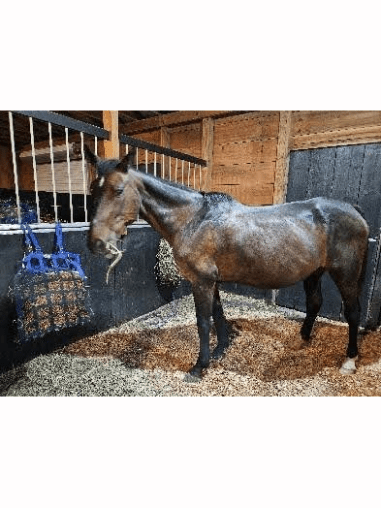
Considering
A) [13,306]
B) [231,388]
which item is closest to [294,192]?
[231,388]

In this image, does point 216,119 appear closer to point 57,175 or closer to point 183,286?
point 183,286

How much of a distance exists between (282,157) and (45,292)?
12.7 ft

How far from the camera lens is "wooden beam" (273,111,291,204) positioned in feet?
14.1

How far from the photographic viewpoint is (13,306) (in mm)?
2467


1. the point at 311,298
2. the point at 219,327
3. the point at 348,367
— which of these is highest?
the point at 311,298

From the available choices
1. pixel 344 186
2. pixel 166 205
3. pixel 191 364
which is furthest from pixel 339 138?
pixel 191 364

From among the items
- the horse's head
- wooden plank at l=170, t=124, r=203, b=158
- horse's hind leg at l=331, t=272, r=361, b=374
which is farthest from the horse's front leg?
wooden plank at l=170, t=124, r=203, b=158

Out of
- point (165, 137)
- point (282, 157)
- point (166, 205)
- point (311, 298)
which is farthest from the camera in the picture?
point (165, 137)

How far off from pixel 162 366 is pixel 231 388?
73 centimetres

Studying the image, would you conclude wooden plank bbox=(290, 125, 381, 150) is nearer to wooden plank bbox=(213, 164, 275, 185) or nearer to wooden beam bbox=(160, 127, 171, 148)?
wooden plank bbox=(213, 164, 275, 185)

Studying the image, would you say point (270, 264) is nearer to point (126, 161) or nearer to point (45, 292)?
point (126, 161)

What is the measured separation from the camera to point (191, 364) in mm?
2795

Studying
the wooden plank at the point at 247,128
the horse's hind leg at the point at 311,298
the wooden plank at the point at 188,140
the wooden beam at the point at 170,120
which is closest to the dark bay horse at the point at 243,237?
the horse's hind leg at the point at 311,298

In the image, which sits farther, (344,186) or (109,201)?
(344,186)
